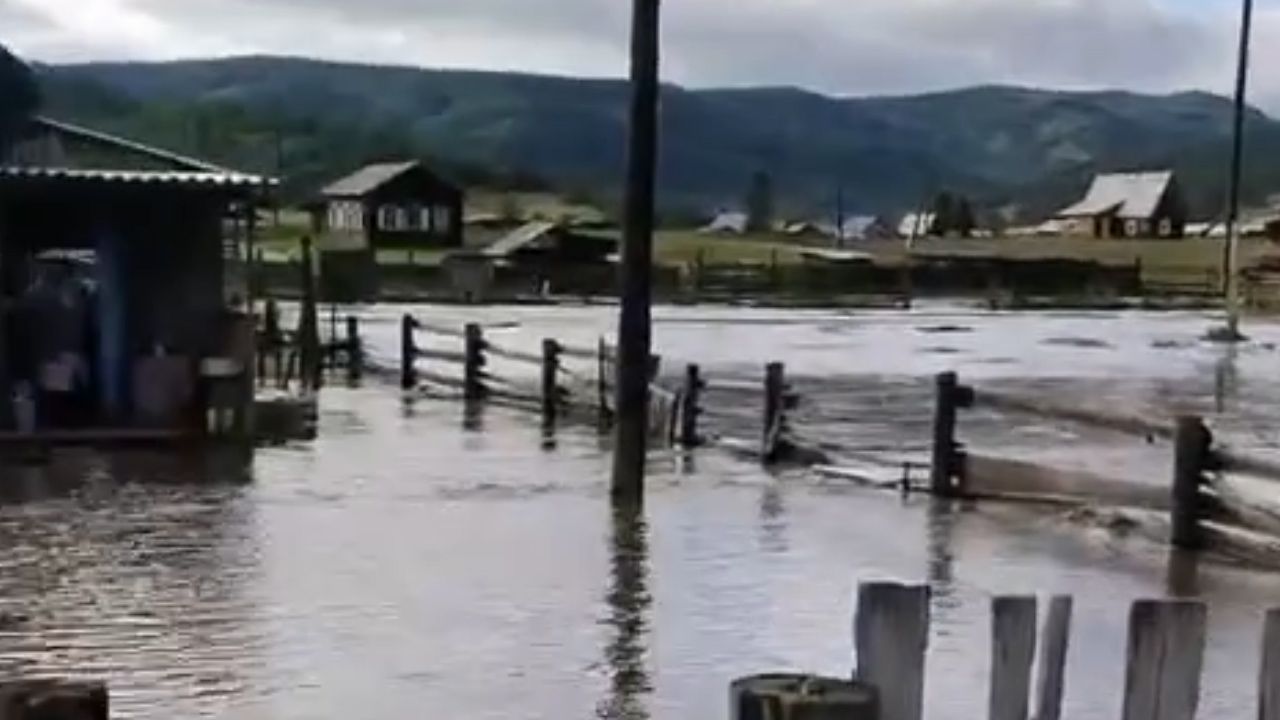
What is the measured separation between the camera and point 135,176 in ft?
81.6

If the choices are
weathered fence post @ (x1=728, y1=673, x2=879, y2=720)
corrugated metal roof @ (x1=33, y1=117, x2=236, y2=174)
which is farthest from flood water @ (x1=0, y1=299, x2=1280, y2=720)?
weathered fence post @ (x1=728, y1=673, x2=879, y2=720)

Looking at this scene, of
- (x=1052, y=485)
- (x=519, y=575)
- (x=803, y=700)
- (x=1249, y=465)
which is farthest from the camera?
(x=1052, y=485)

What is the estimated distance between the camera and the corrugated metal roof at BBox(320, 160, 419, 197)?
384 ft

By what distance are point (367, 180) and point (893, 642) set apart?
11516cm

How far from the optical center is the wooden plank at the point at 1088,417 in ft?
57.6

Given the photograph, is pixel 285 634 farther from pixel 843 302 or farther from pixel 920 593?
pixel 843 302

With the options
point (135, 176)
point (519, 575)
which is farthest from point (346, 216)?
point (519, 575)

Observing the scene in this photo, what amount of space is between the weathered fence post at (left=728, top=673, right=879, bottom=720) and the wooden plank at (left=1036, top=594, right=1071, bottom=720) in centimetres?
105

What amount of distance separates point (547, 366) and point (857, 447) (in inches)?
192

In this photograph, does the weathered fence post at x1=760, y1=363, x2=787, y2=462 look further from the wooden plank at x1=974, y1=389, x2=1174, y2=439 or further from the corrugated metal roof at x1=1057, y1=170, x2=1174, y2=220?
the corrugated metal roof at x1=1057, y1=170, x2=1174, y2=220

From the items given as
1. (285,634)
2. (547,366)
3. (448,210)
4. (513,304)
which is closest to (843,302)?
(513,304)

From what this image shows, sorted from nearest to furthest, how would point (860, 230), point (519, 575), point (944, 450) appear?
point (519, 575), point (944, 450), point (860, 230)

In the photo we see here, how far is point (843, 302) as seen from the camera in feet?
263

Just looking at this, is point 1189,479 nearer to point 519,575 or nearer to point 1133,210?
point 519,575
